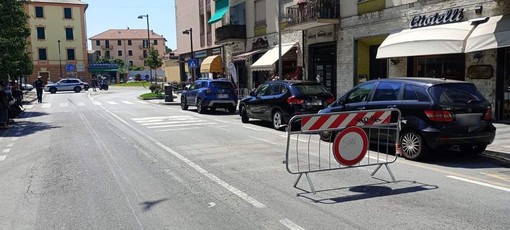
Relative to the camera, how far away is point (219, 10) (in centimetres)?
3356

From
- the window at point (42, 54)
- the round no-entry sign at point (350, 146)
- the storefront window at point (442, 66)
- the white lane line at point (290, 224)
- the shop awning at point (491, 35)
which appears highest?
the window at point (42, 54)

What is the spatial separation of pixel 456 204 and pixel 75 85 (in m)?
54.1

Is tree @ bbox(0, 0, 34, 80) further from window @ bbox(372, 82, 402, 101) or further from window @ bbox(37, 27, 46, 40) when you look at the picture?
window @ bbox(37, 27, 46, 40)

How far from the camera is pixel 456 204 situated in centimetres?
567

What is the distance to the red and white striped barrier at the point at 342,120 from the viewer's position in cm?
658

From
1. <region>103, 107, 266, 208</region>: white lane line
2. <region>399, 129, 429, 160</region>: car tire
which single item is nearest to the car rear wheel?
<region>103, 107, 266, 208</region>: white lane line

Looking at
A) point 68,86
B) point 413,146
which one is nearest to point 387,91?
point 413,146

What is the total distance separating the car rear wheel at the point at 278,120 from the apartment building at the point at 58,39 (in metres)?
69.0

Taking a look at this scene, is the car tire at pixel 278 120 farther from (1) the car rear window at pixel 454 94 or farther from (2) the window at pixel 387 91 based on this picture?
(1) the car rear window at pixel 454 94

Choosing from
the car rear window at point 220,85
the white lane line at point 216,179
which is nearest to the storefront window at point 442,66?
the car rear window at point 220,85

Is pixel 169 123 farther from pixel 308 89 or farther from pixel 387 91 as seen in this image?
pixel 387 91

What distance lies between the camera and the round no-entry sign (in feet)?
21.9

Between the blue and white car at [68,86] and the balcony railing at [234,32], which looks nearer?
the balcony railing at [234,32]

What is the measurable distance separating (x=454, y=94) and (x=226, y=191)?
4.84 metres
